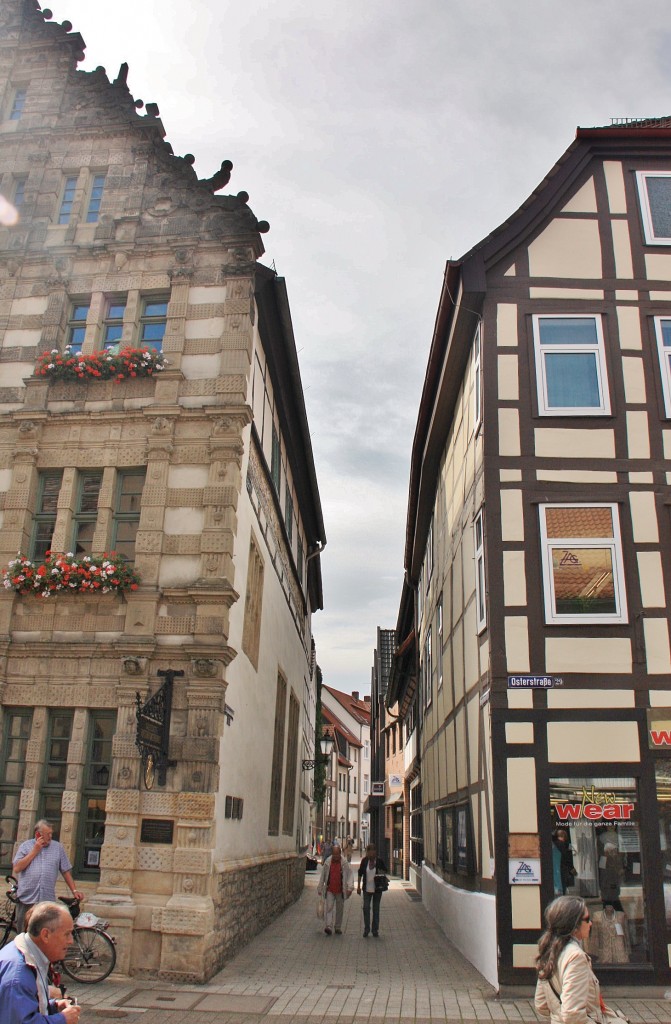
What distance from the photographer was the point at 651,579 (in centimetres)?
1073

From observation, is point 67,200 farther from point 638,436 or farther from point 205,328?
point 638,436

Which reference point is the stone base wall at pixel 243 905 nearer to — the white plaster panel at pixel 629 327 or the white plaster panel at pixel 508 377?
the white plaster panel at pixel 508 377

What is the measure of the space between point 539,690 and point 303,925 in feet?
29.0

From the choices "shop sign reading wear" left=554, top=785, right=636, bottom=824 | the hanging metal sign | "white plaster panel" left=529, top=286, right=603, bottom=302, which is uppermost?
"white plaster panel" left=529, top=286, right=603, bottom=302

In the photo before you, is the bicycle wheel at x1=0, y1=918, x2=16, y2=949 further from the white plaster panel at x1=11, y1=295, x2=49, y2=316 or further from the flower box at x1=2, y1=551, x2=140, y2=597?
the white plaster panel at x1=11, y1=295, x2=49, y2=316

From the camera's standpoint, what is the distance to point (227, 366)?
12.7 metres

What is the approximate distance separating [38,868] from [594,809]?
6.28m

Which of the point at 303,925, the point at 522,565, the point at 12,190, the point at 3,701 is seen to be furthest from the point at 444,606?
the point at 12,190

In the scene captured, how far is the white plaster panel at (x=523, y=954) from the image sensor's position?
936 centimetres

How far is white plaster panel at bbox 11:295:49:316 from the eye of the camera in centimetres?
1362

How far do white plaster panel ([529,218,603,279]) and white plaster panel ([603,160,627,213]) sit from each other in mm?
473

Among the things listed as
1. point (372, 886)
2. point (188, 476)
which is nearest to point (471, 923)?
point (372, 886)

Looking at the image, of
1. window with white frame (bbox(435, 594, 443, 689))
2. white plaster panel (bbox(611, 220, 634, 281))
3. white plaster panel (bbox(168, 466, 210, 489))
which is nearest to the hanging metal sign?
white plaster panel (bbox(168, 466, 210, 489))

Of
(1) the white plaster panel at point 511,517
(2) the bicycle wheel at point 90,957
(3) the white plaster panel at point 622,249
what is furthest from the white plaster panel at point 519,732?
(3) the white plaster panel at point 622,249
